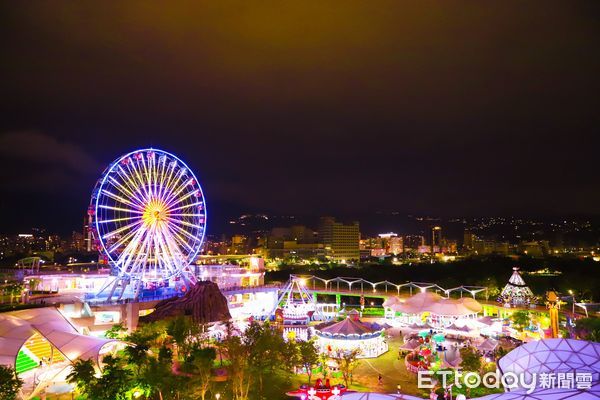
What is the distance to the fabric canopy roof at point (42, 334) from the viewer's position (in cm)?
2180

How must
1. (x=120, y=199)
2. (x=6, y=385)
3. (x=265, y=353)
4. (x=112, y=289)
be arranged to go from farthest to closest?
(x=120, y=199) → (x=112, y=289) → (x=265, y=353) → (x=6, y=385)

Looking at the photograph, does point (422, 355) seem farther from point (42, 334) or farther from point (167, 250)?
point (167, 250)

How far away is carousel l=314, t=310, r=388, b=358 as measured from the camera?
1204 inches

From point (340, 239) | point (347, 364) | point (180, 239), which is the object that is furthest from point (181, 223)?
point (340, 239)

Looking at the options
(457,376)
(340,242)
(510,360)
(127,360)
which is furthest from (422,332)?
(340,242)

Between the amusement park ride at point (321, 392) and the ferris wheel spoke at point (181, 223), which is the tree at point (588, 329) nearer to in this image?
the amusement park ride at point (321, 392)

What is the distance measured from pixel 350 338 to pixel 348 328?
0.64 metres

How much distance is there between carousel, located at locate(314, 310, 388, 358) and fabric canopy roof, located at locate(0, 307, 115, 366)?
44.8ft

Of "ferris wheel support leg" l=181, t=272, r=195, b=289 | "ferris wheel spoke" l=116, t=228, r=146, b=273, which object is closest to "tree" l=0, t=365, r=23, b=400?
"ferris wheel spoke" l=116, t=228, r=146, b=273

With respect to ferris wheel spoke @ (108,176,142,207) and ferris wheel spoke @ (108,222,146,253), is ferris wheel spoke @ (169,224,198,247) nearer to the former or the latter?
ferris wheel spoke @ (108,222,146,253)

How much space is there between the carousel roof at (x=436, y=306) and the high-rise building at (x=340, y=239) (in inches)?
4662

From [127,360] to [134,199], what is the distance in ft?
62.7

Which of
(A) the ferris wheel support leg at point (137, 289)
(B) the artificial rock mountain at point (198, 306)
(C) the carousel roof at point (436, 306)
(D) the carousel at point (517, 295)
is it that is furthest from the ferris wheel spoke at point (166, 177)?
(D) the carousel at point (517, 295)

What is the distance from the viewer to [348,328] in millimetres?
30828
